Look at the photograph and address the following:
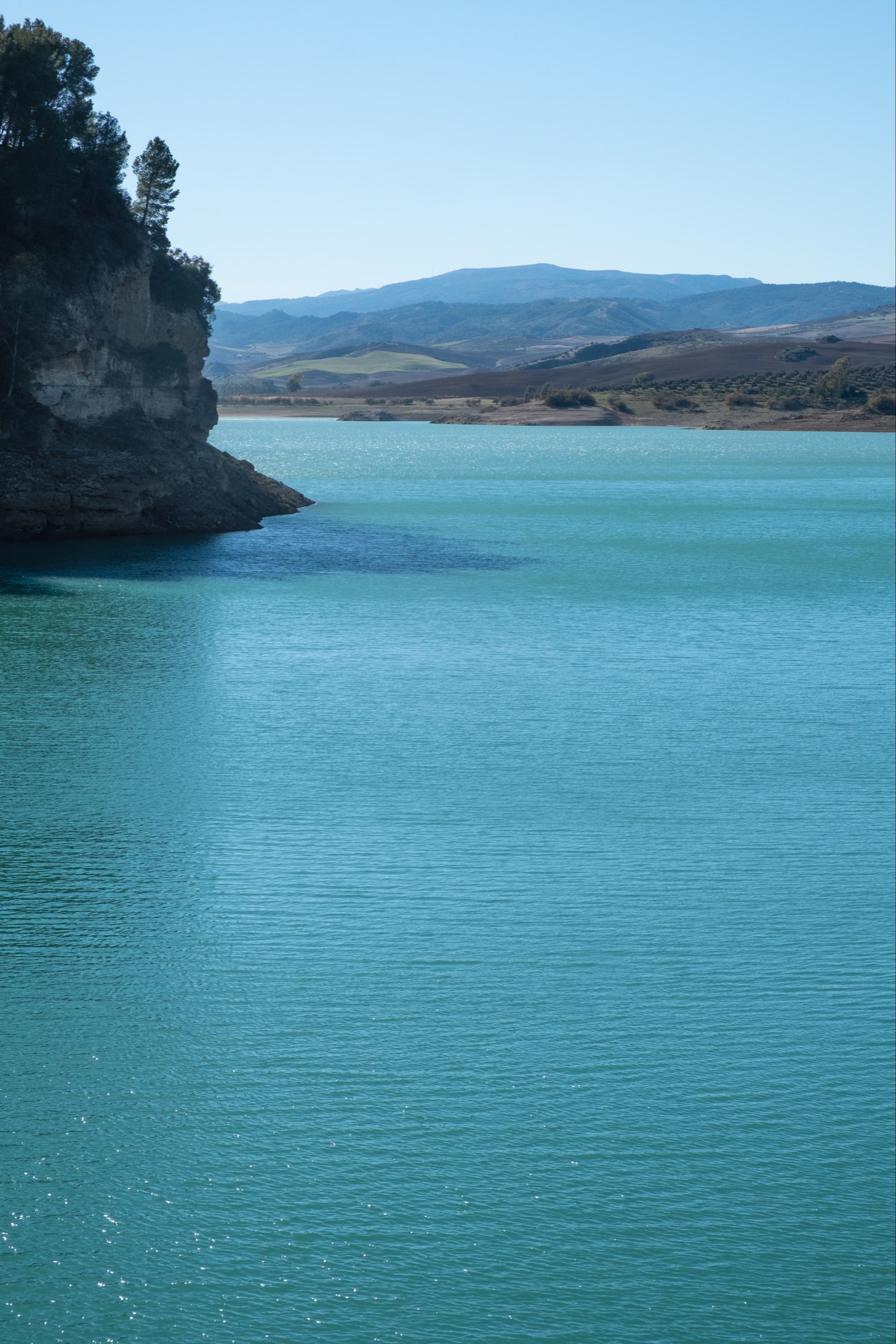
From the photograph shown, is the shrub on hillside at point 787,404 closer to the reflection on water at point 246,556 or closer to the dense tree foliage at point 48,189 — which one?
the reflection on water at point 246,556

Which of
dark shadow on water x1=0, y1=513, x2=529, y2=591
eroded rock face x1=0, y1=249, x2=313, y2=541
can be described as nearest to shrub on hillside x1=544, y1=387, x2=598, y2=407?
eroded rock face x1=0, y1=249, x2=313, y2=541

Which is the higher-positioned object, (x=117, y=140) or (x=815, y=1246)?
(x=117, y=140)

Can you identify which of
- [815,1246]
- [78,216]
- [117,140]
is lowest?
[815,1246]

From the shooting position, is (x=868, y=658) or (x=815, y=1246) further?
(x=868, y=658)

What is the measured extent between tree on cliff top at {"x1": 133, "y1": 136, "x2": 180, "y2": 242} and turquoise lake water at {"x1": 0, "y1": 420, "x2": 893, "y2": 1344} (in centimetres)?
2062

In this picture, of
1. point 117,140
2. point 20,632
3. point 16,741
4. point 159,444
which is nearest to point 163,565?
point 159,444

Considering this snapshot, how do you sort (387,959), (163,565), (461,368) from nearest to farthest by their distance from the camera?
1. (387,959)
2. (163,565)
3. (461,368)

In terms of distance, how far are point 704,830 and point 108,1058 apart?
6628 millimetres

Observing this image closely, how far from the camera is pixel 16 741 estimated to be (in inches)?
635

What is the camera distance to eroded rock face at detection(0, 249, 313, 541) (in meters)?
32.3

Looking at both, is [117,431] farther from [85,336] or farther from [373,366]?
[373,366]

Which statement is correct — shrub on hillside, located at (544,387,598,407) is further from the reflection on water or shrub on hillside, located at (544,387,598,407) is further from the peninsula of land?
the reflection on water

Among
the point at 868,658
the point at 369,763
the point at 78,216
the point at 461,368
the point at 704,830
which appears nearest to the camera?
the point at 704,830

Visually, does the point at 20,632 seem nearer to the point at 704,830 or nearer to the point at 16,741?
the point at 16,741
